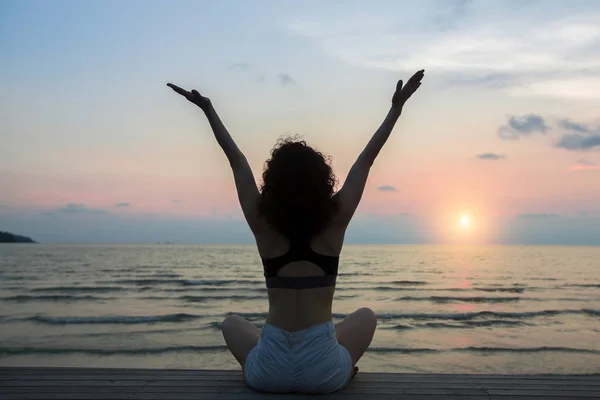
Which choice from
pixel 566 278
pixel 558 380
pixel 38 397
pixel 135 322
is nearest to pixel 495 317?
pixel 135 322

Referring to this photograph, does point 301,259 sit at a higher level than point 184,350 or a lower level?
higher

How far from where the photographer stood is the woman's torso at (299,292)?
301 centimetres

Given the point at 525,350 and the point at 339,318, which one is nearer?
the point at 525,350

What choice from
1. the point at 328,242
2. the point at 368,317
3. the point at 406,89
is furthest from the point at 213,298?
the point at 328,242

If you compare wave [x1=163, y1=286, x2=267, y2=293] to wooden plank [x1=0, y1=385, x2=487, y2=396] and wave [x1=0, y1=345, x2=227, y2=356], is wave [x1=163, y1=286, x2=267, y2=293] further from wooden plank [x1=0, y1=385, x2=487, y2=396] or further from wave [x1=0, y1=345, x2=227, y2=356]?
wooden plank [x1=0, y1=385, x2=487, y2=396]

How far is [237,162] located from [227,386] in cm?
148

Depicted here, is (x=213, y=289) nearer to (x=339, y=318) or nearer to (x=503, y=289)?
(x=339, y=318)

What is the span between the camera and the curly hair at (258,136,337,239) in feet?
9.64

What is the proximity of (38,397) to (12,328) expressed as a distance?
28.3ft

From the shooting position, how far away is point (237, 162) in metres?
3.23

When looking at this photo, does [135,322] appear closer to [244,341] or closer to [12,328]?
[12,328]

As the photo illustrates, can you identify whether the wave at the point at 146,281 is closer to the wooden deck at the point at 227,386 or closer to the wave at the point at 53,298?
the wave at the point at 53,298

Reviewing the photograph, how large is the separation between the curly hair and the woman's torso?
0.26 feet

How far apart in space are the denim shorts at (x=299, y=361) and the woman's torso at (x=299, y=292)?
0.06m
